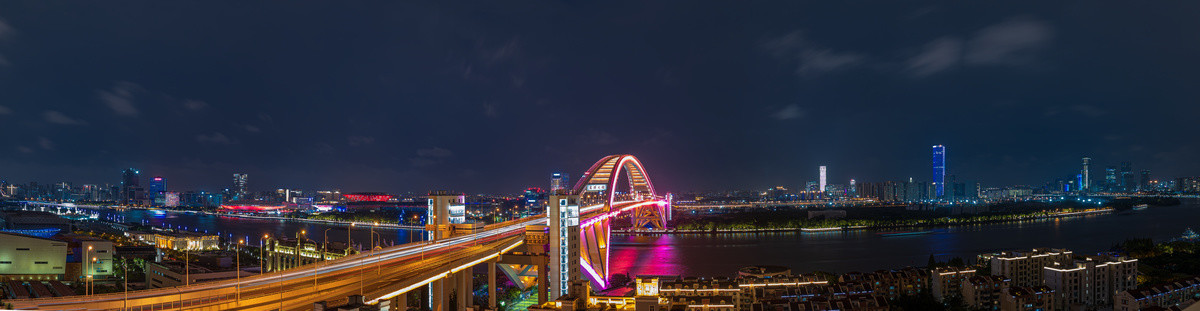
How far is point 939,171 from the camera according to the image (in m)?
67.0

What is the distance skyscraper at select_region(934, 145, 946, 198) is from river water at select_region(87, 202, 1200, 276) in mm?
36402

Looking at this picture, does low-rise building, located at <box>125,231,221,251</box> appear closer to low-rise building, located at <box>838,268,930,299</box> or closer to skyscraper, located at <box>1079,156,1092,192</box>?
low-rise building, located at <box>838,268,930,299</box>

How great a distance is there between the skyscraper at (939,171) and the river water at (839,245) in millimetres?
36402

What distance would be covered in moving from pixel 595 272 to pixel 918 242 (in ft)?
43.7

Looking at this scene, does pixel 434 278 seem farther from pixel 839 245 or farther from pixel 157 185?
pixel 157 185

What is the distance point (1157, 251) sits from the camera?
1502 cm

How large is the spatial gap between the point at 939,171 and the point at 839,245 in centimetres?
5401

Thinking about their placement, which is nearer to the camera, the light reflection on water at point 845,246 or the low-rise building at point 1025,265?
the low-rise building at point 1025,265

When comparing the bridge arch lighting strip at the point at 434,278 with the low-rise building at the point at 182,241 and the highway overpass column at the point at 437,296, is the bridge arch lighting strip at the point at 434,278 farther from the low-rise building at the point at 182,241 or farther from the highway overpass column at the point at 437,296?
the low-rise building at the point at 182,241

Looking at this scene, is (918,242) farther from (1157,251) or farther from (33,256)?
(33,256)

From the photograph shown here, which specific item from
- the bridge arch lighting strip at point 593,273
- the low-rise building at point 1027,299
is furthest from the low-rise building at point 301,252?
the low-rise building at point 1027,299

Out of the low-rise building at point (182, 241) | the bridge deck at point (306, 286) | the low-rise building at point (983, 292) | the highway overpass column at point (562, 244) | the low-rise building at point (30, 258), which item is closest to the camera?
the bridge deck at point (306, 286)

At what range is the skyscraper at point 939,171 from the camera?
6412 cm

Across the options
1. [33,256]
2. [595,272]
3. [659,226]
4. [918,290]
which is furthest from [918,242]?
[33,256]
